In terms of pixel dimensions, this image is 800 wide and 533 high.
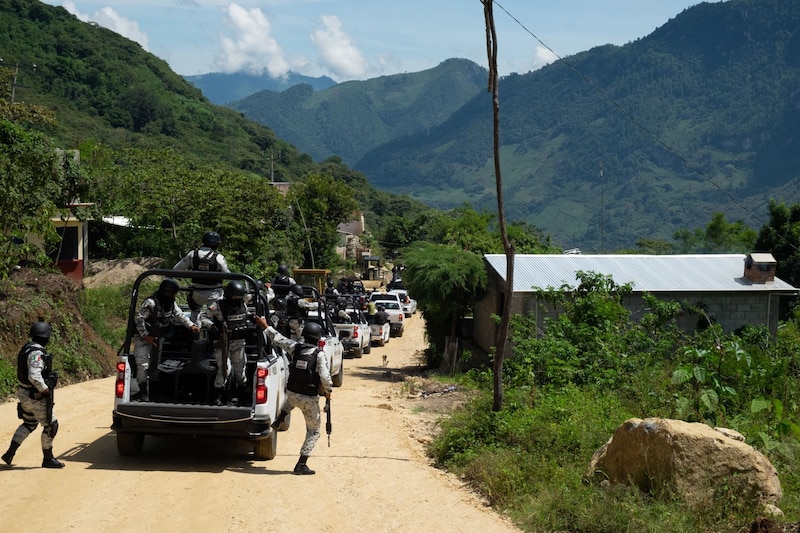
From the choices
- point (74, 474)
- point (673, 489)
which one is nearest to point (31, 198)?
point (74, 474)

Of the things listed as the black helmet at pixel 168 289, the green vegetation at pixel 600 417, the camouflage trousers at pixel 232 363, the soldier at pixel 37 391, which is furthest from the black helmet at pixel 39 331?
the green vegetation at pixel 600 417

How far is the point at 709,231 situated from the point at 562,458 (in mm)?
75067

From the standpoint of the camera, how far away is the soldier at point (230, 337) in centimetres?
1052

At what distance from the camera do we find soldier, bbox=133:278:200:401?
10.6 m

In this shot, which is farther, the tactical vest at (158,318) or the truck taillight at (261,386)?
the tactical vest at (158,318)

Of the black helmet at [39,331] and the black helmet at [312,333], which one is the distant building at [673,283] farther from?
the black helmet at [39,331]

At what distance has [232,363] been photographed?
35.2 feet

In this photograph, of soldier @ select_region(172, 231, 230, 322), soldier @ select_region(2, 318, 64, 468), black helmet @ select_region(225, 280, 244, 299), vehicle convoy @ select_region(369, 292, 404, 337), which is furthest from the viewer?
vehicle convoy @ select_region(369, 292, 404, 337)

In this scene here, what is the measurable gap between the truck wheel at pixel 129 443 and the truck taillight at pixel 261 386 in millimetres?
1479

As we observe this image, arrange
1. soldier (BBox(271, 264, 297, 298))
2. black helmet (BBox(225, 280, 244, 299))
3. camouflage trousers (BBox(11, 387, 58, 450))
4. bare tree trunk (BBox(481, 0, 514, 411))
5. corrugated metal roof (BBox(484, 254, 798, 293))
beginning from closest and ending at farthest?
1. camouflage trousers (BBox(11, 387, 58, 450))
2. black helmet (BBox(225, 280, 244, 299))
3. bare tree trunk (BBox(481, 0, 514, 411))
4. soldier (BBox(271, 264, 297, 298))
5. corrugated metal roof (BBox(484, 254, 798, 293))

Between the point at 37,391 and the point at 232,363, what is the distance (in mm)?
2178

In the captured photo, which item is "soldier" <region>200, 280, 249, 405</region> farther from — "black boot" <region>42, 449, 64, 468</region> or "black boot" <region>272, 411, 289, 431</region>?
"black boot" <region>42, 449, 64, 468</region>

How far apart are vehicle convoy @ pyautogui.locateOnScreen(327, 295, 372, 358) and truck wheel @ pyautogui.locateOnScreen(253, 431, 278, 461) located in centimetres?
1536

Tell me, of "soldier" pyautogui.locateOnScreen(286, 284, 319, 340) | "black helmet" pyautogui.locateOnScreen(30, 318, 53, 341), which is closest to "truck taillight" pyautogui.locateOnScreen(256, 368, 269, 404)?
"black helmet" pyautogui.locateOnScreen(30, 318, 53, 341)
